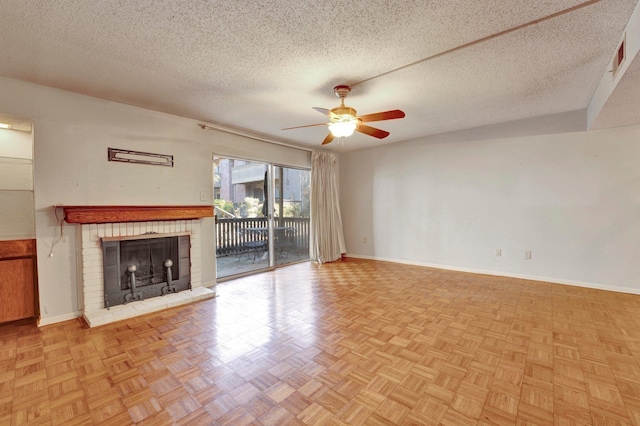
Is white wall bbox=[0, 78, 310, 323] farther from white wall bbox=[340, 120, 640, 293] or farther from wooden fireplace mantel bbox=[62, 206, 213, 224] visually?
white wall bbox=[340, 120, 640, 293]

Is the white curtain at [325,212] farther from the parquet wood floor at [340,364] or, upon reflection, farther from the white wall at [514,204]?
the parquet wood floor at [340,364]

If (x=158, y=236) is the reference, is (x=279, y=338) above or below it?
below

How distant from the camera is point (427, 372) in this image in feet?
6.01

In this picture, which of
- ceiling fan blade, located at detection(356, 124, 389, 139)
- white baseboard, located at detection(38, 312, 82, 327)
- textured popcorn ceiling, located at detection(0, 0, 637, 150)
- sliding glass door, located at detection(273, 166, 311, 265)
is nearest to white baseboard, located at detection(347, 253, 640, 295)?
sliding glass door, located at detection(273, 166, 311, 265)

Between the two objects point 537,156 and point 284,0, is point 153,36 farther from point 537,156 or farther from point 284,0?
point 537,156

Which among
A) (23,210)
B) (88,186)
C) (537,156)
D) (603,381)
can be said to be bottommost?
(603,381)

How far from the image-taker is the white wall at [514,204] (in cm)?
345

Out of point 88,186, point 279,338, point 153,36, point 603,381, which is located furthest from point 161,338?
point 603,381

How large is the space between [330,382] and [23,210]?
11.1 feet

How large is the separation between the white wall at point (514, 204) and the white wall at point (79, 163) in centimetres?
357

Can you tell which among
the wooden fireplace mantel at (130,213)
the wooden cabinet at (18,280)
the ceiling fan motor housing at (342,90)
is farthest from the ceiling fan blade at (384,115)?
the wooden cabinet at (18,280)

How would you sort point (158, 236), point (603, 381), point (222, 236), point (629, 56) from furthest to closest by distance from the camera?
point (222, 236) → point (158, 236) → point (629, 56) → point (603, 381)

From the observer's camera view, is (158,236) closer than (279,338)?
No

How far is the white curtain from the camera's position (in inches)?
209
